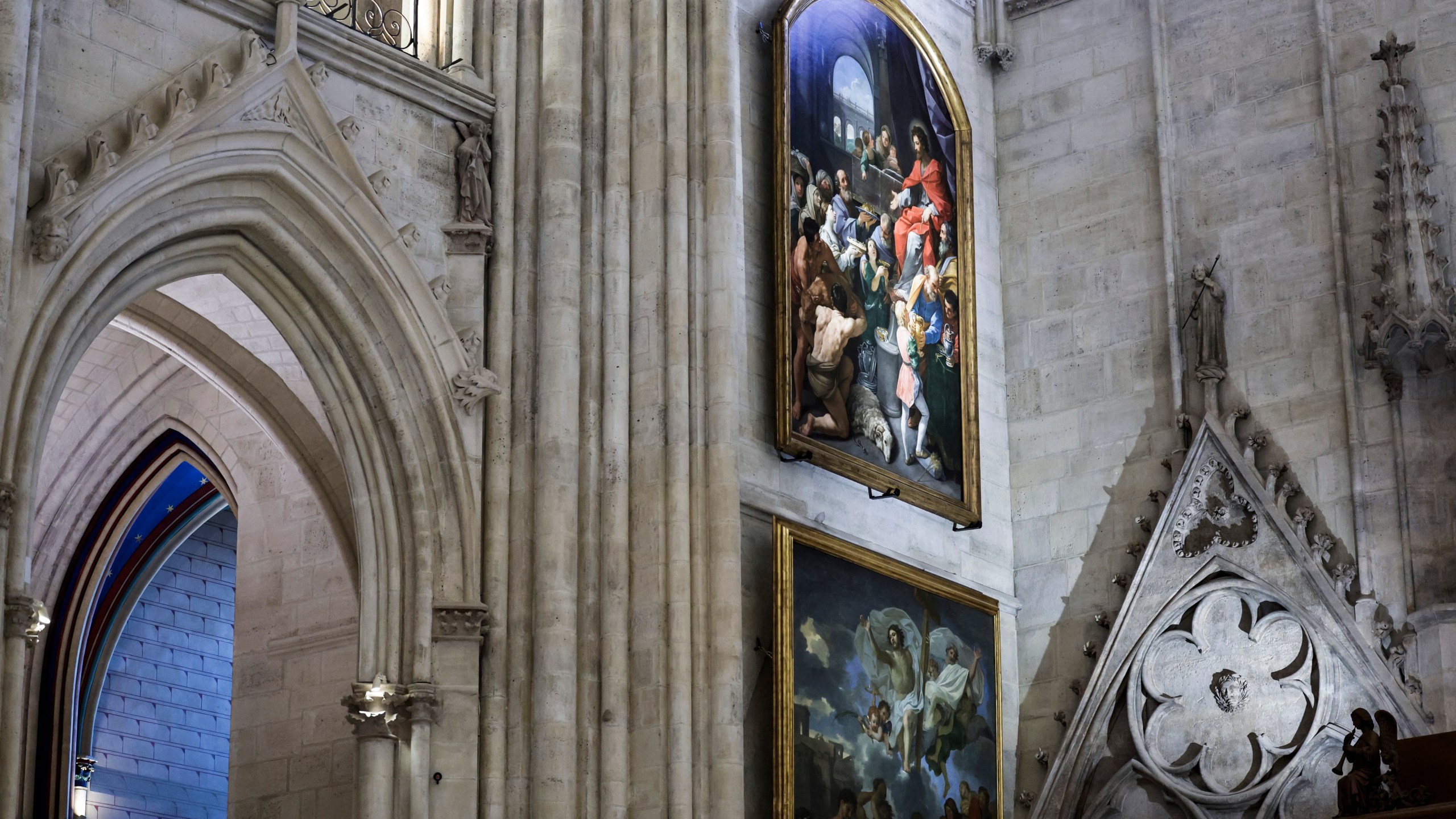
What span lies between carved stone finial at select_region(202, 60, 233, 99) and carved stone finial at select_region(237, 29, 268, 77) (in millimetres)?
171

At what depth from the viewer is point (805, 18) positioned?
16016 mm

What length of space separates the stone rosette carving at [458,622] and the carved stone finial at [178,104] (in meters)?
3.00

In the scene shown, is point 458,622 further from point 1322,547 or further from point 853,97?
point 1322,547

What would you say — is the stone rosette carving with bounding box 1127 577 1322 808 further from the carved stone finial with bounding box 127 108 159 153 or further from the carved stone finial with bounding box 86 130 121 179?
the carved stone finial with bounding box 86 130 121 179

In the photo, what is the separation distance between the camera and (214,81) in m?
12.4

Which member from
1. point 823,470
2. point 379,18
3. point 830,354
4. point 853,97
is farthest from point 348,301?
point 853,97

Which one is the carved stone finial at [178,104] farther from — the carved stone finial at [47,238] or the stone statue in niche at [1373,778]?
the stone statue in niche at [1373,778]

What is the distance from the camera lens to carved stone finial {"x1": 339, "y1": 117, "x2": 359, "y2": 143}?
1311 cm

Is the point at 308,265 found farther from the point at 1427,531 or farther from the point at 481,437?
the point at 1427,531

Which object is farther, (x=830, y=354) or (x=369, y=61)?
(x=830, y=354)

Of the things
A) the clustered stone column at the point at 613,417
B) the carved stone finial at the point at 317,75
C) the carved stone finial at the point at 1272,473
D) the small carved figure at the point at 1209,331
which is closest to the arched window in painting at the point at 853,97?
the clustered stone column at the point at 613,417

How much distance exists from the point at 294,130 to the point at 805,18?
4493 mm

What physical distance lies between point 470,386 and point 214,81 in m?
2.24

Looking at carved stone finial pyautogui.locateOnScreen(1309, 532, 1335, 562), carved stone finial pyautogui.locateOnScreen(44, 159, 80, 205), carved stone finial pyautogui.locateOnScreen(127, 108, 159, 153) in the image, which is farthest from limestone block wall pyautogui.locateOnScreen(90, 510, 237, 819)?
carved stone finial pyautogui.locateOnScreen(1309, 532, 1335, 562)
